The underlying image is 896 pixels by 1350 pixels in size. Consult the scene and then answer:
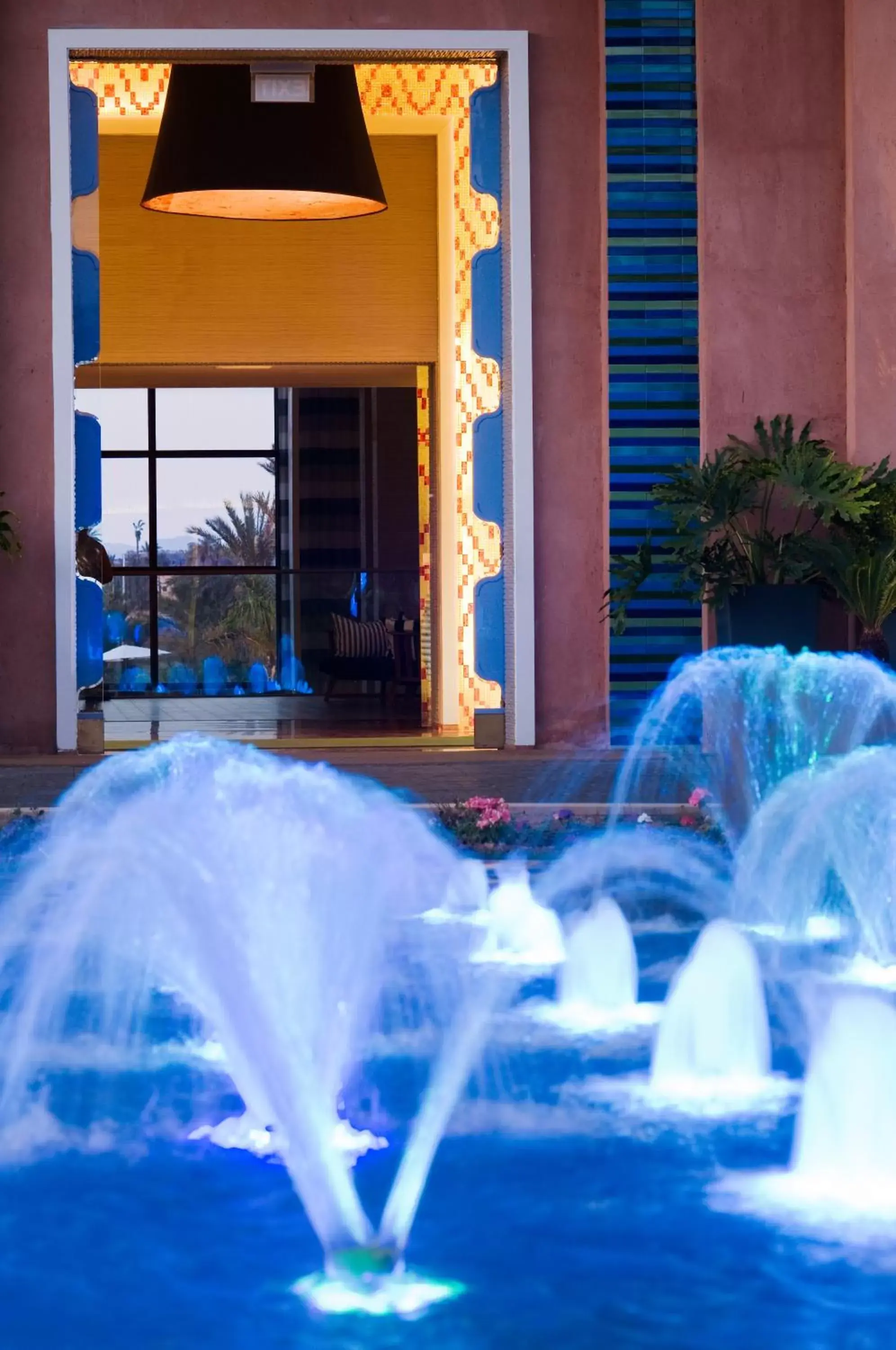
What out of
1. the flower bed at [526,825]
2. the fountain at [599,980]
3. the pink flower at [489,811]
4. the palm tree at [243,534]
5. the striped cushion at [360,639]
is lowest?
the fountain at [599,980]

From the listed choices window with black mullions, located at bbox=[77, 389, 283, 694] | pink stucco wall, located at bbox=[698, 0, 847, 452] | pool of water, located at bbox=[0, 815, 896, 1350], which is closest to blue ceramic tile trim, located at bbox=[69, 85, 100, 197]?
pink stucco wall, located at bbox=[698, 0, 847, 452]

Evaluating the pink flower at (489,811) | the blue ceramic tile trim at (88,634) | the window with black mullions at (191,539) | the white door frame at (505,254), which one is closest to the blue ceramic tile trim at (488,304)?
the white door frame at (505,254)

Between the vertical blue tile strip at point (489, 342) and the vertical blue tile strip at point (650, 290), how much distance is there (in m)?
0.64

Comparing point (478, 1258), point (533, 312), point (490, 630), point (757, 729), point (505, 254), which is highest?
point (505, 254)

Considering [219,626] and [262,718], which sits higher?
[219,626]

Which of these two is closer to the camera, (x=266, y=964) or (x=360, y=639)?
(x=266, y=964)

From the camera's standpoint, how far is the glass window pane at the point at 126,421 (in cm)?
1627

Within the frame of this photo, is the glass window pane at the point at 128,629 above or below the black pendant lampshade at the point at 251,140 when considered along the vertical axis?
below

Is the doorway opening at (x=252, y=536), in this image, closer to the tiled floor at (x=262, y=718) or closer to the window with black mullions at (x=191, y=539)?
the window with black mullions at (x=191, y=539)

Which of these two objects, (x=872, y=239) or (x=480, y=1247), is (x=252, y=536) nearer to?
(x=872, y=239)

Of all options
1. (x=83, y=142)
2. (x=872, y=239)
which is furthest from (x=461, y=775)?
(x=83, y=142)

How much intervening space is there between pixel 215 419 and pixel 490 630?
7.16 meters

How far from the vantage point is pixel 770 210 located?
982cm

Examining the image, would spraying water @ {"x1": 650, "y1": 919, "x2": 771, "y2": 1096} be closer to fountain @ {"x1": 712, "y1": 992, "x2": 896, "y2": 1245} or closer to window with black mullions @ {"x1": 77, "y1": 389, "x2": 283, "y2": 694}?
fountain @ {"x1": 712, "y1": 992, "x2": 896, "y2": 1245}
